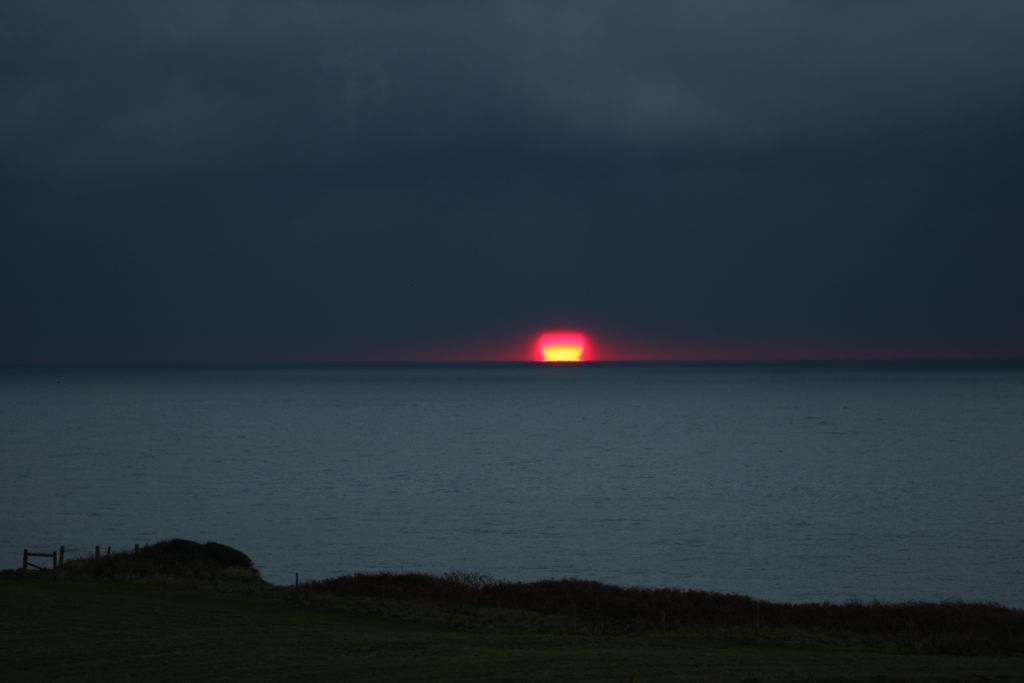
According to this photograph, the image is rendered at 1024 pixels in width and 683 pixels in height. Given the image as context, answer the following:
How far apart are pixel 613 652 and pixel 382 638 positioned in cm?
750

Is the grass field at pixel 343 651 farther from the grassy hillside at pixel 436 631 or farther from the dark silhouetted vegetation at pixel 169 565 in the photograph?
the dark silhouetted vegetation at pixel 169 565

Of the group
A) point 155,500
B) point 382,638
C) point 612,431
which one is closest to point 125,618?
point 382,638

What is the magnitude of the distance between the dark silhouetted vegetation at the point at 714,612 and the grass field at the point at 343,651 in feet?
9.54

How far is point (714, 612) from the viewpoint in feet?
144

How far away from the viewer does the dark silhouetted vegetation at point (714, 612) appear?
37.5 metres

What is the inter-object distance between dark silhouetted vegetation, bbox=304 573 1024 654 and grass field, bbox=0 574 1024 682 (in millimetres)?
A: 2909

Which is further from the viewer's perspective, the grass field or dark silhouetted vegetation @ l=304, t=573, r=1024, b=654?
dark silhouetted vegetation @ l=304, t=573, r=1024, b=654

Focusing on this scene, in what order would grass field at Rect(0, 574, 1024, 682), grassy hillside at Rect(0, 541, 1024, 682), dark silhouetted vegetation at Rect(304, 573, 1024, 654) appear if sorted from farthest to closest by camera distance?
dark silhouetted vegetation at Rect(304, 573, 1024, 654) < grassy hillside at Rect(0, 541, 1024, 682) < grass field at Rect(0, 574, 1024, 682)

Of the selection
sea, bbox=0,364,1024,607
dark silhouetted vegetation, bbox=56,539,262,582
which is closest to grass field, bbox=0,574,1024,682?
dark silhouetted vegetation, bbox=56,539,262,582

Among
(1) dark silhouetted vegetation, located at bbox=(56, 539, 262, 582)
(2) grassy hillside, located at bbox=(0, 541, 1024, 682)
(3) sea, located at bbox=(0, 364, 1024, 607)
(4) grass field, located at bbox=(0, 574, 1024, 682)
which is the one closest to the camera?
(4) grass field, located at bbox=(0, 574, 1024, 682)

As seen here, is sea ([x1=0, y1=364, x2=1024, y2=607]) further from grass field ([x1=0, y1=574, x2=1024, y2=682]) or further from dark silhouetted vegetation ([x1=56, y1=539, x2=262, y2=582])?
grass field ([x1=0, y1=574, x2=1024, y2=682])

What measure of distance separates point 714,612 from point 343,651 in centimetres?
1918

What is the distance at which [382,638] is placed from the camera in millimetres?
33219

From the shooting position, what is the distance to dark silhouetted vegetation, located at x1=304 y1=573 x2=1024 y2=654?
37.5 m
